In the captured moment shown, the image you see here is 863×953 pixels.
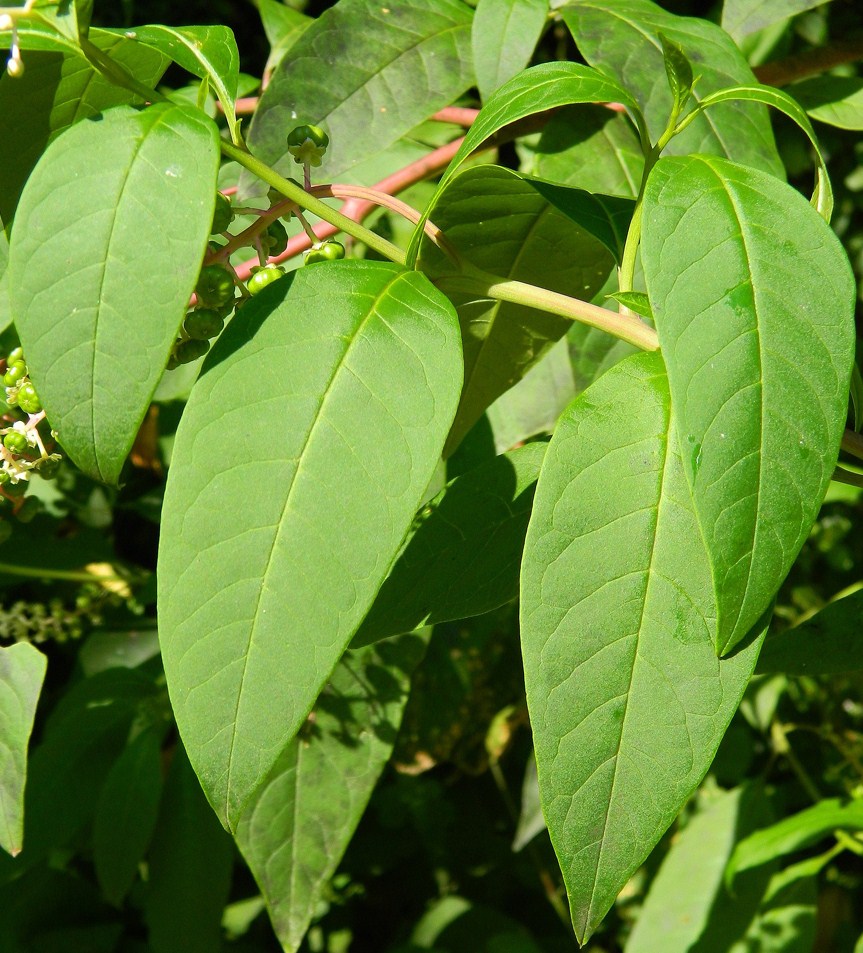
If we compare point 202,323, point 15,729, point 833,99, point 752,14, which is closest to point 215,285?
point 202,323

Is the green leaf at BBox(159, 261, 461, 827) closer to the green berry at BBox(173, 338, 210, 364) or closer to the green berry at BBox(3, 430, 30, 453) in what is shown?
the green berry at BBox(173, 338, 210, 364)

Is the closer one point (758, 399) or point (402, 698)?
point (758, 399)

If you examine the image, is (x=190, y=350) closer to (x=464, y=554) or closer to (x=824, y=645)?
(x=464, y=554)

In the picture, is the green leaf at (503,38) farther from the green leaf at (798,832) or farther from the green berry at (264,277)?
the green leaf at (798,832)

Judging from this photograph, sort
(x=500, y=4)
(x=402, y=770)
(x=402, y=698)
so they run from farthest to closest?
(x=402, y=770) → (x=402, y=698) → (x=500, y=4)

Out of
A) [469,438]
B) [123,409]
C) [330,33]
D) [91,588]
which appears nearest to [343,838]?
[469,438]

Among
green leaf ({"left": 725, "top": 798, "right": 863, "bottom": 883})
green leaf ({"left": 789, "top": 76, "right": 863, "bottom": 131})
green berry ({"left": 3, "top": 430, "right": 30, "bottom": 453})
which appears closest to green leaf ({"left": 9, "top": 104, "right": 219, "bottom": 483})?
green berry ({"left": 3, "top": 430, "right": 30, "bottom": 453})

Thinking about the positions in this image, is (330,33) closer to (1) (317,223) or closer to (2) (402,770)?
(1) (317,223)
